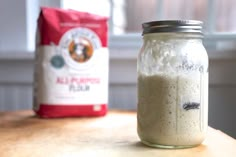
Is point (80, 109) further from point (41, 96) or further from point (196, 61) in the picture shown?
point (196, 61)

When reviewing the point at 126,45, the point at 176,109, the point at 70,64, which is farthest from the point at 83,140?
the point at 126,45

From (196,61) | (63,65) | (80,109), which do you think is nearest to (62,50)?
(63,65)

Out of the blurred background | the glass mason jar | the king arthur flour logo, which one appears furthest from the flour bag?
the glass mason jar

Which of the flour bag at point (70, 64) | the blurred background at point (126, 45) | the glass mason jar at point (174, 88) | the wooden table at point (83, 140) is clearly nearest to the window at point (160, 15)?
the blurred background at point (126, 45)

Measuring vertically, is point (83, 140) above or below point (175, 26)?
below

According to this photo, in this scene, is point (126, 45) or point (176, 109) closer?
point (176, 109)

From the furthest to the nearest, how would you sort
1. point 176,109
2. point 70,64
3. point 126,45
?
point 126,45 < point 70,64 < point 176,109

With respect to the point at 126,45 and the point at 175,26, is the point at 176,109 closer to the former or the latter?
the point at 175,26

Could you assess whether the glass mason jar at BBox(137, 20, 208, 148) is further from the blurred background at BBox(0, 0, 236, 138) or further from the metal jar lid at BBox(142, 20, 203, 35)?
the blurred background at BBox(0, 0, 236, 138)
